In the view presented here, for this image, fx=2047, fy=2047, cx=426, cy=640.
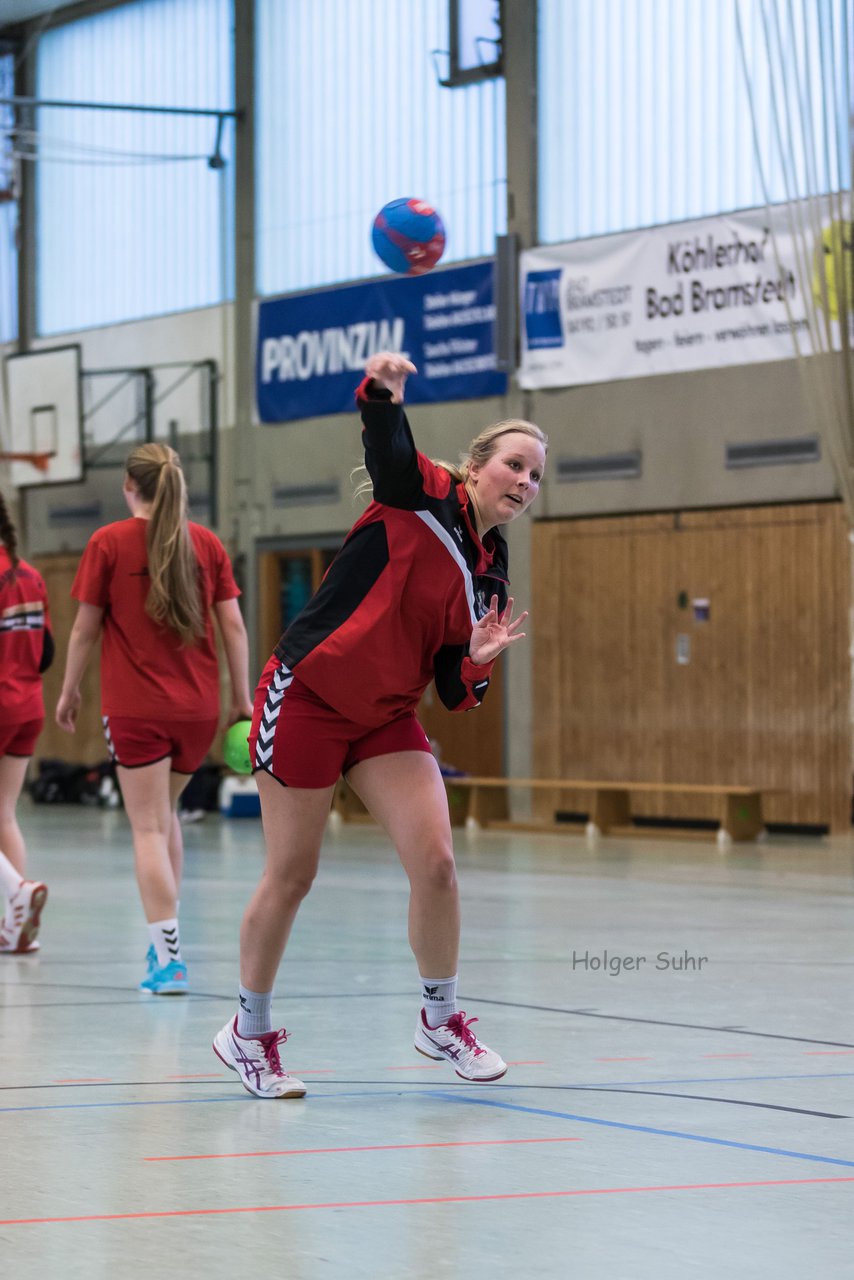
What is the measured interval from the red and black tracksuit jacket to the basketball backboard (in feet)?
61.1

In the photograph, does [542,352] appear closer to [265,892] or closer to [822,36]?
[822,36]

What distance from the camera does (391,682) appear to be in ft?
15.5

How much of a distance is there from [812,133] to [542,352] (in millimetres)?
3945

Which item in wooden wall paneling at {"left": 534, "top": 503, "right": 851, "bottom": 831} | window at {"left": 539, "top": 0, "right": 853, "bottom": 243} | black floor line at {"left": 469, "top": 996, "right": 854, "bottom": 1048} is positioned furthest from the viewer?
wooden wall paneling at {"left": 534, "top": 503, "right": 851, "bottom": 831}

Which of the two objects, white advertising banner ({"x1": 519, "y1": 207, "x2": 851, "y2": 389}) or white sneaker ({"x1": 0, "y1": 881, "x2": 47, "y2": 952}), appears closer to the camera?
white sneaker ({"x1": 0, "y1": 881, "x2": 47, "y2": 952})

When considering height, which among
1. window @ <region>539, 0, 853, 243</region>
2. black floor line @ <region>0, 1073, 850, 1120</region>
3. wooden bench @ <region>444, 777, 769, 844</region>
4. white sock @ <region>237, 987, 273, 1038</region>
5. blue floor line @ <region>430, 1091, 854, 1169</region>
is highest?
window @ <region>539, 0, 853, 243</region>

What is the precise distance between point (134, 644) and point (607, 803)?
11186 mm

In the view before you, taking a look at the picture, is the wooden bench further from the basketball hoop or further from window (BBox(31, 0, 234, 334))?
the basketball hoop

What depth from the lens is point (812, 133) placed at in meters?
15.9

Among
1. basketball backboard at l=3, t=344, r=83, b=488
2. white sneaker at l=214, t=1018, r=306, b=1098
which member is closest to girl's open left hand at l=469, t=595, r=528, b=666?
white sneaker at l=214, t=1018, r=306, b=1098

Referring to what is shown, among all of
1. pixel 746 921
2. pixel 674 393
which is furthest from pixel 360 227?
pixel 746 921

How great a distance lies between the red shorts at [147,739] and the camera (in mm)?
6949

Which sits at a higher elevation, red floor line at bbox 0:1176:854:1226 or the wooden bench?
red floor line at bbox 0:1176:854:1226

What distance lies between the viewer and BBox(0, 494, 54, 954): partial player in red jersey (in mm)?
7938
